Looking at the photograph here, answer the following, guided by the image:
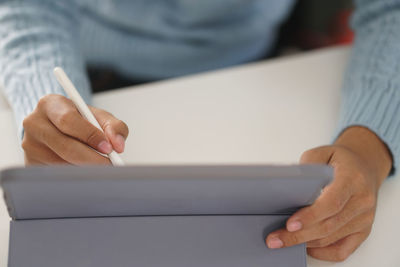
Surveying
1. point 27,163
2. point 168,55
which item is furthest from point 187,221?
point 168,55

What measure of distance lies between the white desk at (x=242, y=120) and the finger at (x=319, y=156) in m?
0.04

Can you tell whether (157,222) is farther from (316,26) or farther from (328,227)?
(316,26)

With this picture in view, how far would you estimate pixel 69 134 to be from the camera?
0.98 feet

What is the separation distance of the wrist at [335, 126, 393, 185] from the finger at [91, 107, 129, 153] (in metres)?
0.20

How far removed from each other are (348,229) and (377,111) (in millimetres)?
131

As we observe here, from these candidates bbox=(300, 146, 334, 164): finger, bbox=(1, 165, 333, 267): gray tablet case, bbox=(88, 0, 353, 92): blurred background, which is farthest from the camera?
bbox=(88, 0, 353, 92): blurred background

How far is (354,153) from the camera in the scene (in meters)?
0.37

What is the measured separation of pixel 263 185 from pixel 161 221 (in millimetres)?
83

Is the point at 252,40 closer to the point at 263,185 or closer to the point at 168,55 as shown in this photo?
the point at 168,55

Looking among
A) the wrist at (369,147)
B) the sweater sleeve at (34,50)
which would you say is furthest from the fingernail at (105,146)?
the wrist at (369,147)

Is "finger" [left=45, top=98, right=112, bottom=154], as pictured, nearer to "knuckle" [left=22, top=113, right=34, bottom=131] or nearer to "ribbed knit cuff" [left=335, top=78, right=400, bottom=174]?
"knuckle" [left=22, top=113, right=34, bottom=131]

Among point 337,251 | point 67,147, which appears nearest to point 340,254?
point 337,251

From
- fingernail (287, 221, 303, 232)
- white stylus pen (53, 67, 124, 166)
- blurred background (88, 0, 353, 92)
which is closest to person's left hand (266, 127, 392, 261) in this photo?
fingernail (287, 221, 303, 232)

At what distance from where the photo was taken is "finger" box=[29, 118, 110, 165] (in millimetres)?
295
